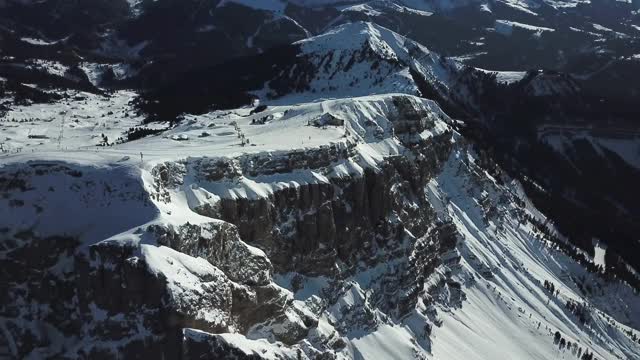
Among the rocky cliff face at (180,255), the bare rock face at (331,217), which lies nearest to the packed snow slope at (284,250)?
the rocky cliff face at (180,255)

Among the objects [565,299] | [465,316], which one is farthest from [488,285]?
[565,299]

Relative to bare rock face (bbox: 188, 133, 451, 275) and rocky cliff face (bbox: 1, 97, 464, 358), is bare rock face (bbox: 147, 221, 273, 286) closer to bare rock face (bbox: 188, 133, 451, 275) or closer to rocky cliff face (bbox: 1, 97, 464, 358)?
rocky cliff face (bbox: 1, 97, 464, 358)

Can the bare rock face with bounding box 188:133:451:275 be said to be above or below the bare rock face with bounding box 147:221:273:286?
below

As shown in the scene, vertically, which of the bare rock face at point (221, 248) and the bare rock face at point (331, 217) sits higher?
the bare rock face at point (221, 248)

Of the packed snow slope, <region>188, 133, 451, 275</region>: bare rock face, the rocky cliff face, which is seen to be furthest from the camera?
<region>188, 133, 451, 275</region>: bare rock face

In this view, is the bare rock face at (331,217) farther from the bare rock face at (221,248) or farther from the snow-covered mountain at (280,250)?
the bare rock face at (221,248)

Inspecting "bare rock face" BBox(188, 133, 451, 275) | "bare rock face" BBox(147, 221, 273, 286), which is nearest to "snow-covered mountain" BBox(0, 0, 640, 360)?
"bare rock face" BBox(147, 221, 273, 286)

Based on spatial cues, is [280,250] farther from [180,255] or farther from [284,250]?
[180,255]

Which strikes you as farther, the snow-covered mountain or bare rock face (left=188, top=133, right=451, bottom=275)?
bare rock face (left=188, top=133, right=451, bottom=275)

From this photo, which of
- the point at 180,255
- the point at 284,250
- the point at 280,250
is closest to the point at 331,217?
the point at 284,250

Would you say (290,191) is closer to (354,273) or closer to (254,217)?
(254,217)
